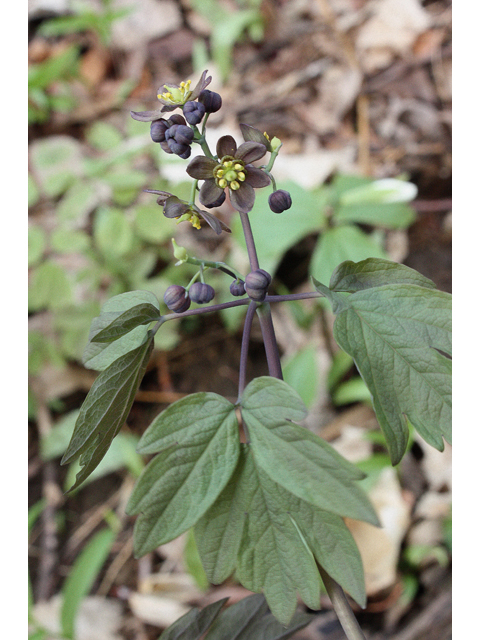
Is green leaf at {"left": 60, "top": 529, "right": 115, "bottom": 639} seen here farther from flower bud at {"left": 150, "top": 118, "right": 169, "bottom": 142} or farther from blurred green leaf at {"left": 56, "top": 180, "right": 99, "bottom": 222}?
flower bud at {"left": 150, "top": 118, "right": 169, "bottom": 142}

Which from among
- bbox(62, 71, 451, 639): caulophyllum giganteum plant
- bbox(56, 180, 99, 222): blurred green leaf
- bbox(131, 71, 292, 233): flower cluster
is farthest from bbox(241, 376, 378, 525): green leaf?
bbox(56, 180, 99, 222): blurred green leaf

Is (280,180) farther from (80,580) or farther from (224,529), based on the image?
(224,529)

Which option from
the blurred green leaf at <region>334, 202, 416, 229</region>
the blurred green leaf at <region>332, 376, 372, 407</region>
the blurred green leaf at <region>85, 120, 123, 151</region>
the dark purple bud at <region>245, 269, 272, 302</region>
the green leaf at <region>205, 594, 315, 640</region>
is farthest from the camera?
the blurred green leaf at <region>85, 120, 123, 151</region>

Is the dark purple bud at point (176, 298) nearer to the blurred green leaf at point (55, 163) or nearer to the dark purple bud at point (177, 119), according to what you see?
the dark purple bud at point (177, 119)

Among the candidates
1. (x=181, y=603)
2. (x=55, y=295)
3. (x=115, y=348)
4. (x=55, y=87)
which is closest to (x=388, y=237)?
(x=55, y=295)

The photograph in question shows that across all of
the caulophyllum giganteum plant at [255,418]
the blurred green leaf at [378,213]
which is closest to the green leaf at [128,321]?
the caulophyllum giganteum plant at [255,418]
